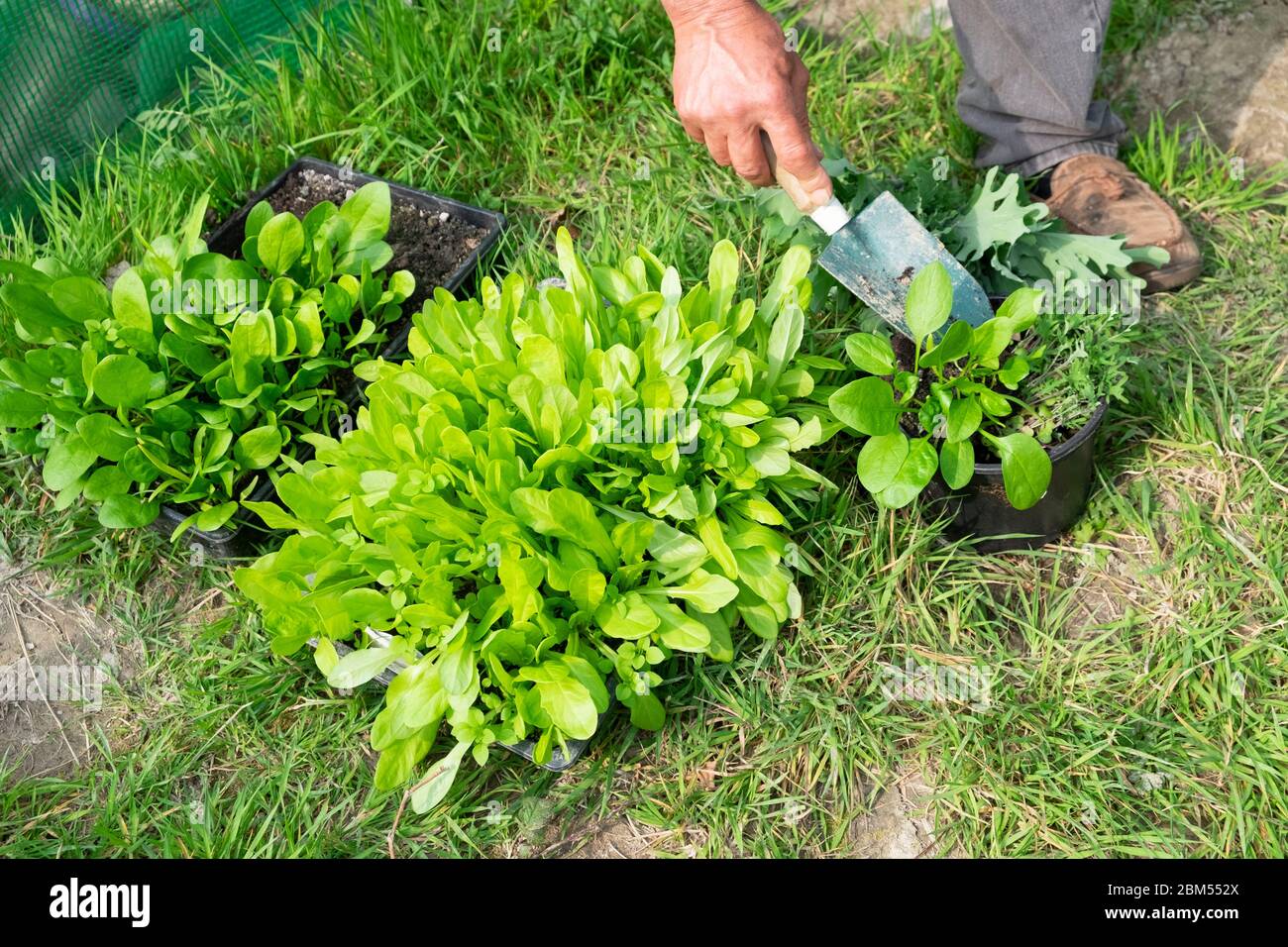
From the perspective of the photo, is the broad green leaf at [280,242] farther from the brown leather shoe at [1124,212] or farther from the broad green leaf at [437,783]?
the brown leather shoe at [1124,212]

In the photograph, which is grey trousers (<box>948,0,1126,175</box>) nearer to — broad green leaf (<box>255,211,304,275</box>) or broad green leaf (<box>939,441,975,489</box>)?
broad green leaf (<box>939,441,975,489</box>)

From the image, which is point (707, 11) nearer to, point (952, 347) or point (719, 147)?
point (719, 147)

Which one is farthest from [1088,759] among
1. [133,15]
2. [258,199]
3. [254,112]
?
[133,15]

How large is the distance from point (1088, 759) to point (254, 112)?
7.73ft

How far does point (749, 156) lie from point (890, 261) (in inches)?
14.3

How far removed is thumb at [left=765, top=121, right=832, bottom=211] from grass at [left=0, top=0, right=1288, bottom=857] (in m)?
0.38

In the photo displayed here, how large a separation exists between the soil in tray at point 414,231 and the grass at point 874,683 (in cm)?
16

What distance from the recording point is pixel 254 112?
8.93ft

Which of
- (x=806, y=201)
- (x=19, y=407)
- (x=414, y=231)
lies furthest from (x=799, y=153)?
(x=19, y=407)

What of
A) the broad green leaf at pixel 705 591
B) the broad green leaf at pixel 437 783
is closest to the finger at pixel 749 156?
the broad green leaf at pixel 705 591

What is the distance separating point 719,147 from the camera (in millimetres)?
1898

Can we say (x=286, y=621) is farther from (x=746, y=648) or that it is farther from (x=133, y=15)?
(x=133, y=15)

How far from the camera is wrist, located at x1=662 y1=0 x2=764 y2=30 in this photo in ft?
5.78

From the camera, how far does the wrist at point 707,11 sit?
176 cm
